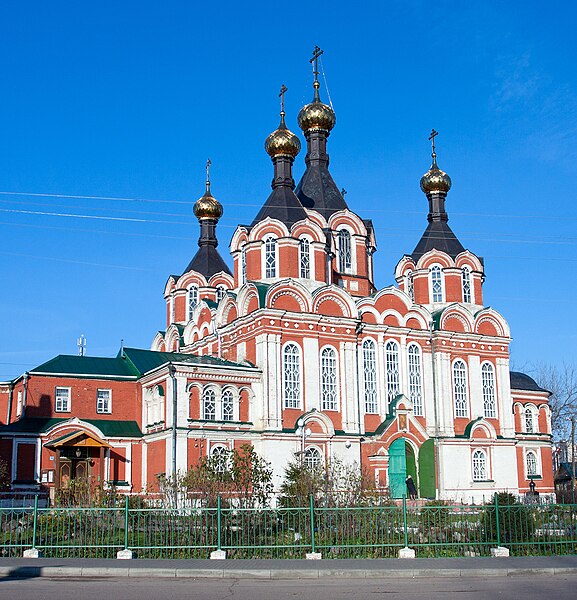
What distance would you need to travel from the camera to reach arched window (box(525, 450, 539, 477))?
37.8m

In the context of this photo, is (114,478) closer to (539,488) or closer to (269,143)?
(269,143)

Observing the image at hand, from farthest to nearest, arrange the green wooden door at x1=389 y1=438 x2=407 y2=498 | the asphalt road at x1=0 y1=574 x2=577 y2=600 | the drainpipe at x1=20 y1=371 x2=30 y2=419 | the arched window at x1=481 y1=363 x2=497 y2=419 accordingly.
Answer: the arched window at x1=481 y1=363 x2=497 y2=419 < the green wooden door at x1=389 y1=438 x2=407 y2=498 < the drainpipe at x1=20 y1=371 x2=30 y2=419 < the asphalt road at x1=0 y1=574 x2=577 y2=600

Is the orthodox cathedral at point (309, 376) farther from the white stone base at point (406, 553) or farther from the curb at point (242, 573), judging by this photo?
the curb at point (242, 573)

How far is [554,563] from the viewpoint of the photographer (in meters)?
14.8

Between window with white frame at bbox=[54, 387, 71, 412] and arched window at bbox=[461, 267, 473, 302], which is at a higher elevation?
arched window at bbox=[461, 267, 473, 302]

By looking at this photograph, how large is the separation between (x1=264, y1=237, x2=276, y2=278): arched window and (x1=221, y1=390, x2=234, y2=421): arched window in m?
5.19

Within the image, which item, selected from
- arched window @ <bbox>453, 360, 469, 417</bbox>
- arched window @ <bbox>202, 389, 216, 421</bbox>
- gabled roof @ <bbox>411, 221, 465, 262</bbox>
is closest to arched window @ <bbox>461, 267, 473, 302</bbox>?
gabled roof @ <bbox>411, 221, 465, 262</bbox>

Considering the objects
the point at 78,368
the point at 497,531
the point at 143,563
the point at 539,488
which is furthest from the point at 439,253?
the point at 143,563

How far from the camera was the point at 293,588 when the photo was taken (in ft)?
41.5

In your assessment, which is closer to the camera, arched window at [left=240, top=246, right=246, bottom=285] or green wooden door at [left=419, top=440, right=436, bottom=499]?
green wooden door at [left=419, top=440, right=436, bottom=499]

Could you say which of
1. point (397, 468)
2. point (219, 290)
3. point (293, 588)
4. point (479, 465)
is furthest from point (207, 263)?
point (293, 588)

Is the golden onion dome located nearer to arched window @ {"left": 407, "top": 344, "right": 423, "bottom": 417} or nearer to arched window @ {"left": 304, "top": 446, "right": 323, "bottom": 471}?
arched window @ {"left": 407, "top": 344, "right": 423, "bottom": 417}

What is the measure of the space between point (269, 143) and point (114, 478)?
48.1 feet

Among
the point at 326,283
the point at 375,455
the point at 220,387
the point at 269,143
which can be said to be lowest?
the point at 375,455
